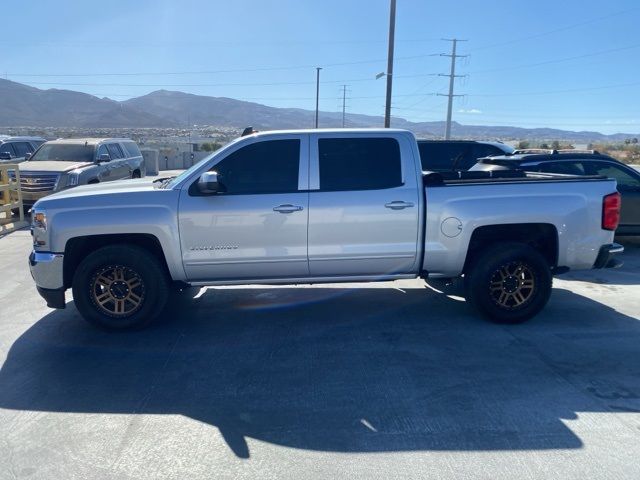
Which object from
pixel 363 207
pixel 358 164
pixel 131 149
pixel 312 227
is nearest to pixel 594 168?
pixel 358 164

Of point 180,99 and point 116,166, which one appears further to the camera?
point 180,99

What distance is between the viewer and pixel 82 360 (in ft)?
17.6

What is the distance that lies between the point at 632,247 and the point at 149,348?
9.69 meters

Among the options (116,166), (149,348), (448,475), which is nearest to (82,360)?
(149,348)

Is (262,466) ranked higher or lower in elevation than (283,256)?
lower

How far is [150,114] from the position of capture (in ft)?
413

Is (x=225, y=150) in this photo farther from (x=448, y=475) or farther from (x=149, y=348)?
(x=448, y=475)

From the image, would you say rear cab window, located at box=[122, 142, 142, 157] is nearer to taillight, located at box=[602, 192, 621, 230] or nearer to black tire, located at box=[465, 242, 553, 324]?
black tire, located at box=[465, 242, 553, 324]

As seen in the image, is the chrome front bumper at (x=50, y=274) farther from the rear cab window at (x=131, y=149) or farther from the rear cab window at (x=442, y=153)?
the rear cab window at (x=131, y=149)

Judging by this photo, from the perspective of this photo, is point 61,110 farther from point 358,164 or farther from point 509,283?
point 509,283

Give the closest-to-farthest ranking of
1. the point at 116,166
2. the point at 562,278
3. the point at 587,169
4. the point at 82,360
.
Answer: the point at 82,360 → the point at 562,278 → the point at 587,169 → the point at 116,166

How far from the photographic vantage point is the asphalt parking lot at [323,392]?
3707 mm

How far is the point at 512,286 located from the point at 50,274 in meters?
4.88

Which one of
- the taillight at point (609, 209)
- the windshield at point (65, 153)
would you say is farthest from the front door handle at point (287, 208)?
the windshield at point (65, 153)
